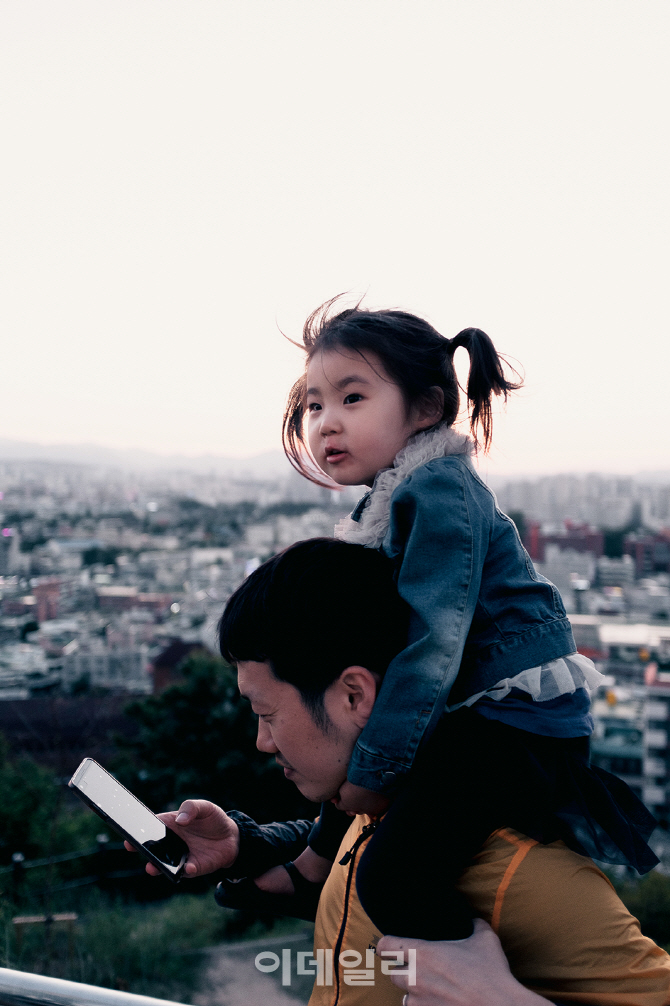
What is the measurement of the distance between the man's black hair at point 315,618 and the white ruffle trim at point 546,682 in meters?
0.14

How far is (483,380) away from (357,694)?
547 millimetres

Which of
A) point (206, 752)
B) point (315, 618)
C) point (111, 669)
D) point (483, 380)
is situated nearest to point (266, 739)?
point (315, 618)

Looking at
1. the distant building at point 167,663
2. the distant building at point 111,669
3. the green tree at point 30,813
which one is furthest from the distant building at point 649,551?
the green tree at point 30,813

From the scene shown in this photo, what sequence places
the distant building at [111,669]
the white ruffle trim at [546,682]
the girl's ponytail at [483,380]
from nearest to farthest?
the white ruffle trim at [546,682], the girl's ponytail at [483,380], the distant building at [111,669]

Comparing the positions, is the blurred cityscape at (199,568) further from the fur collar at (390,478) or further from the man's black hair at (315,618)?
the man's black hair at (315,618)

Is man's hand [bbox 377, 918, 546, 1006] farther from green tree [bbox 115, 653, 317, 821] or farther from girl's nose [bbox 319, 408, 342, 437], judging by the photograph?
green tree [bbox 115, 653, 317, 821]

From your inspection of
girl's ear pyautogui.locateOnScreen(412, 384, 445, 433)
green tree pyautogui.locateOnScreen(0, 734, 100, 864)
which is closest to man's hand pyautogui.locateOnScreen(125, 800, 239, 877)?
girl's ear pyautogui.locateOnScreen(412, 384, 445, 433)

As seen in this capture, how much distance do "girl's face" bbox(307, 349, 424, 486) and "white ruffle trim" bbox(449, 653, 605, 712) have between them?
1.33 ft

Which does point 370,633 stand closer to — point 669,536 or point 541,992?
point 541,992

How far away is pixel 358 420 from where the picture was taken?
1.20 metres

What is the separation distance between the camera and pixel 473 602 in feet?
3.03

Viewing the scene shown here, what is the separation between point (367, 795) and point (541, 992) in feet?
0.87

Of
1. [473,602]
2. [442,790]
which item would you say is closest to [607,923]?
[442,790]

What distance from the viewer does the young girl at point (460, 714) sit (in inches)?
→ 32.6
